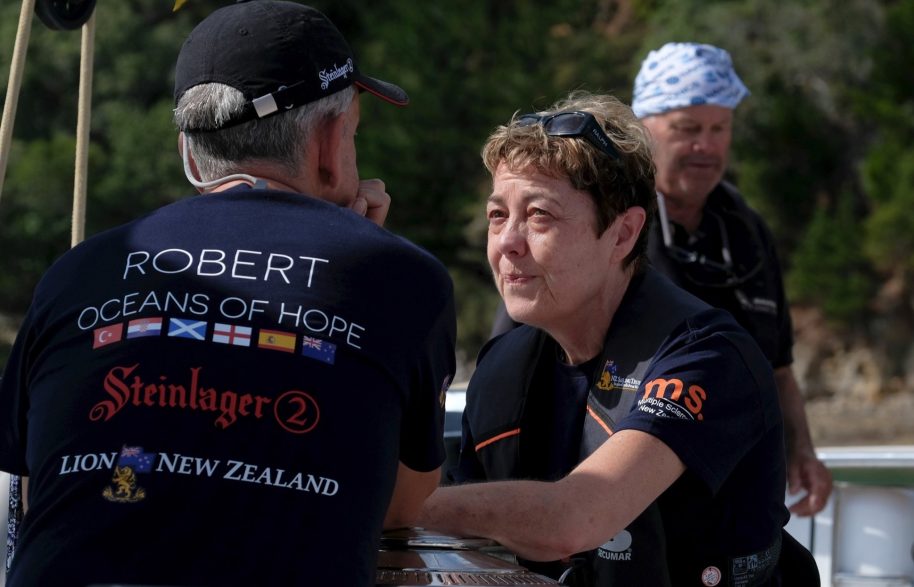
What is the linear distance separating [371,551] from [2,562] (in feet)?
5.15

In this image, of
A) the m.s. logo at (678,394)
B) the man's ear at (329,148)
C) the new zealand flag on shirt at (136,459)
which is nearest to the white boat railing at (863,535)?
the m.s. logo at (678,394)

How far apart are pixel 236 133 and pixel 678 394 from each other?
856 millimetres

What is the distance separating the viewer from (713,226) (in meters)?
4.06

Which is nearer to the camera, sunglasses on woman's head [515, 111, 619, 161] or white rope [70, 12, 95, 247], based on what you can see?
sunglasses on woman's head [515, 111, 619, 161]

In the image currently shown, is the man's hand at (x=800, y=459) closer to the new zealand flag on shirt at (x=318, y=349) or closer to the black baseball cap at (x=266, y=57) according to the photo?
the black baseball cap at (x=266, y=57)

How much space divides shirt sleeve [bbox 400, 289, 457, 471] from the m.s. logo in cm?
47

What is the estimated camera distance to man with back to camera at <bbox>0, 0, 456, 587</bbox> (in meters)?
1.70

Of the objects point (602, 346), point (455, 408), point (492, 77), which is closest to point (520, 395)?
point (602, 346)

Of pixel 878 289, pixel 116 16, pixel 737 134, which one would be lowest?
pixel 878 289

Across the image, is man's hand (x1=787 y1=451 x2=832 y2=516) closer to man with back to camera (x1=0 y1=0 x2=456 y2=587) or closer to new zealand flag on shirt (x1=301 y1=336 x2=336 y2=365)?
man with back to camera (x1=0 y1=0 x2=456 y2=587)

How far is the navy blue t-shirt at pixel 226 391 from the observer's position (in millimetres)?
1693

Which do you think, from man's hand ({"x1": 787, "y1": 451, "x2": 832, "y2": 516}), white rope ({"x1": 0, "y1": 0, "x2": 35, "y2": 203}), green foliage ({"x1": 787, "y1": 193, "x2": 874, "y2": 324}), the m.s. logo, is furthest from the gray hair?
green foliage ({"x1": 787, "y1": 193, "x2": 874, "y2": 324})

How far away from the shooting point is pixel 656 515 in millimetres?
2277

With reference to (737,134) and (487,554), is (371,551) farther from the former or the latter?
(737,134)
